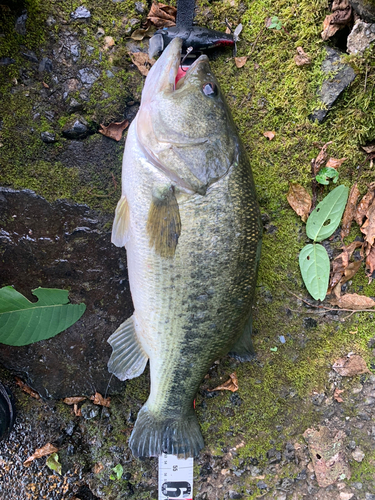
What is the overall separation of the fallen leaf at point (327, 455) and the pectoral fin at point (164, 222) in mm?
1996

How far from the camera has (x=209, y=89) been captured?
2.02 meters

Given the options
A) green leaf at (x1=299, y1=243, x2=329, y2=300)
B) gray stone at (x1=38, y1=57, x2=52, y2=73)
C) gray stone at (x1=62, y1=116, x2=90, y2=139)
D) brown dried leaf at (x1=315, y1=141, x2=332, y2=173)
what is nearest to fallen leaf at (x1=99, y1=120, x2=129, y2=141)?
gray stone at (x1=62, y1=116, x2=90, y2=139)

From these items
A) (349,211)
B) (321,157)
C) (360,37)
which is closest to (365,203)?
(349,211)

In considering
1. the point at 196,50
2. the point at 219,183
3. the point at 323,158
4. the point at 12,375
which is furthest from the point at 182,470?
the point at 196,50

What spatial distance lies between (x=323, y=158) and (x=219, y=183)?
1133mm

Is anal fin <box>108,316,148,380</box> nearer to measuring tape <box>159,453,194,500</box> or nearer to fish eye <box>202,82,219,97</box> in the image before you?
measuring tape <box>159,453,194,500</box>

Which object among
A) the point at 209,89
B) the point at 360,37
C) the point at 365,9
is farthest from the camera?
the point at 360,37

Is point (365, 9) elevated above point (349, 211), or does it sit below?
above

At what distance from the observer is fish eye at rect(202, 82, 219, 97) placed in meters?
2.01

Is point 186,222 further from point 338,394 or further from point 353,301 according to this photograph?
point 338,394

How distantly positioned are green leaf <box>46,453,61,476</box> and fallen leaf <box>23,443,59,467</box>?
37mm

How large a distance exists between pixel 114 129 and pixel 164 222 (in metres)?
1.06

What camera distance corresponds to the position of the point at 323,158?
2.59m

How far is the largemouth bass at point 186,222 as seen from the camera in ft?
6.30
